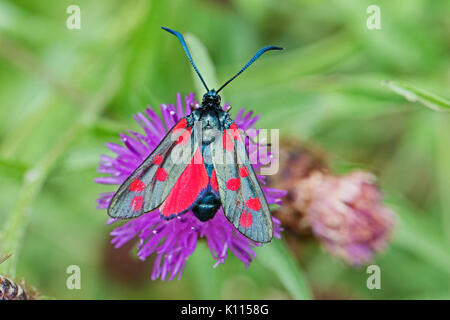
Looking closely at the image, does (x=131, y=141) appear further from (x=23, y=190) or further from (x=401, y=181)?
(x=401, y=181)

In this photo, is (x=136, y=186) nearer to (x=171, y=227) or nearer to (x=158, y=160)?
(x=158, y=160)

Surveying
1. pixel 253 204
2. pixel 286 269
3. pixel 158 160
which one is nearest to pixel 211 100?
pixel 158 160

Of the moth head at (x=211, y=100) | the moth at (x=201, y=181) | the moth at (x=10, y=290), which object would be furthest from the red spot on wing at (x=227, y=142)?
the moth at (x=10, y=290)

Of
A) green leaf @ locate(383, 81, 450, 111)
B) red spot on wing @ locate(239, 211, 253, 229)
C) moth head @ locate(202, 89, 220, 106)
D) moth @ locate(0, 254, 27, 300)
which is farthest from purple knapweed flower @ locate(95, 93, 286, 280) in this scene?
green leaf @ locate(383, 81, 450, 111)

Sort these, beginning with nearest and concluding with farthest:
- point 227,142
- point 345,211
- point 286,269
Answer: point 227,142, point 286,269, point 345,211

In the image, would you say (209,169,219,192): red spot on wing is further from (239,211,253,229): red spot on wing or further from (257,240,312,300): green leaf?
(257,240,312,300): green leaf

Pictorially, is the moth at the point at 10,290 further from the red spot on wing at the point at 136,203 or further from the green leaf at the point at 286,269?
the green leaf at the point at 286,269

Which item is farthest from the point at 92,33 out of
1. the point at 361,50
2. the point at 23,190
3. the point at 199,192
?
the point at 199,192
